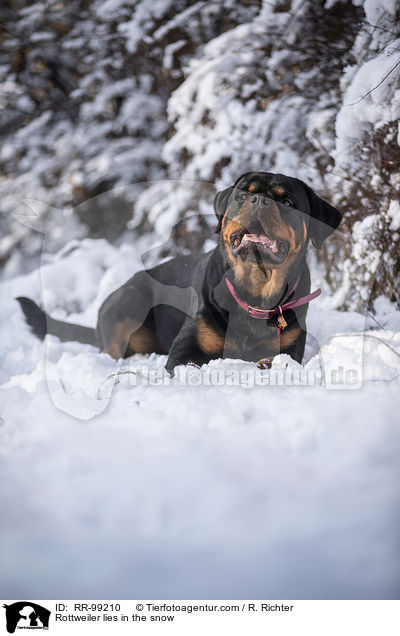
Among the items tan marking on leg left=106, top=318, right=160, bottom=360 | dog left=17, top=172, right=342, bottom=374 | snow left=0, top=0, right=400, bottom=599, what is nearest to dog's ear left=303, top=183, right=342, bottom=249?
dog left=17, top=172, right=342, bottom=374

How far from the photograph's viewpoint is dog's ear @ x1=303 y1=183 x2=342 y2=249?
185cm

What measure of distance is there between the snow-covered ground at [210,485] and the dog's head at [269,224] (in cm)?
42

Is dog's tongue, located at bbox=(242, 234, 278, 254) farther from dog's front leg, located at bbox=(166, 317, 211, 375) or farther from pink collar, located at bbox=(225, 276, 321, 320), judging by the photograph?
dog's front leg, located at bbox=(166, 317, 211, 375)

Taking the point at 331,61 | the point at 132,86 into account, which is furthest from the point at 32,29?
the point at 331,61

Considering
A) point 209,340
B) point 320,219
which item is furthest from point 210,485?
point 320,219

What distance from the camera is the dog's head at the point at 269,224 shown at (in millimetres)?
1701

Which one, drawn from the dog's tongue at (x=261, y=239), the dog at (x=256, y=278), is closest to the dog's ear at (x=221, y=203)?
the dog at (x=256, y=278)

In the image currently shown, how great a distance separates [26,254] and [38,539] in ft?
17.3

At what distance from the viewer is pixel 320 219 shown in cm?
187

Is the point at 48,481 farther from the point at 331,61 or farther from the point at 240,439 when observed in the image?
the point at 331,61

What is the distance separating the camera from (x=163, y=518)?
3.22 feet

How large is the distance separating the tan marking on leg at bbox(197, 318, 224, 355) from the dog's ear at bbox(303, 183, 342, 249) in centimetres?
56

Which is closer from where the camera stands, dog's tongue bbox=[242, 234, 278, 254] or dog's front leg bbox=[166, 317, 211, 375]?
dog's tongue bbox=[242, 234, 278, 254]
